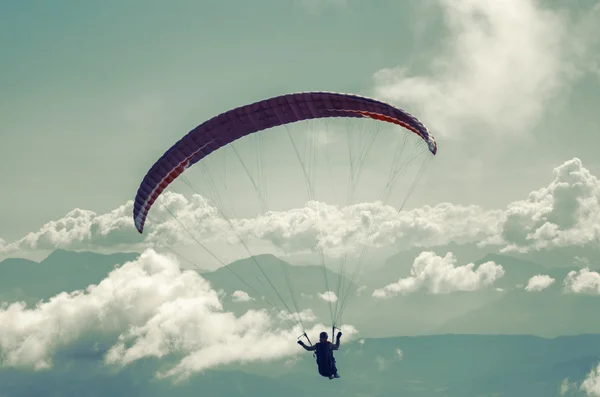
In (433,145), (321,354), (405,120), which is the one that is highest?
(405,120)

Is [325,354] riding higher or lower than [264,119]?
lower

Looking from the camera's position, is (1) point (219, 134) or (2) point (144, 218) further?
(2) point (144, 218)

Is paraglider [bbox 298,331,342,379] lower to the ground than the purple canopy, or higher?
lower

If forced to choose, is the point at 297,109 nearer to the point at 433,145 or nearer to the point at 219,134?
the point at 219,134

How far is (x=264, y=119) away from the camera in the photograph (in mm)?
29062

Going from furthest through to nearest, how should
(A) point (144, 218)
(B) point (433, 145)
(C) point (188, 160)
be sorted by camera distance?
(A) point (144, 218) < (C) point (188, 160) < (B) point (433, 145)

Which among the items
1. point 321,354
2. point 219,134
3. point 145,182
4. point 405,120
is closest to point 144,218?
point 145,182

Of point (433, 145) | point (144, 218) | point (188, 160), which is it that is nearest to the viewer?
point (433, 145)

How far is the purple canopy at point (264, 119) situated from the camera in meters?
28.0

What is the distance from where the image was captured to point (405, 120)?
95.0 ft

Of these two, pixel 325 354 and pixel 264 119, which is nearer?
pixel 325 354

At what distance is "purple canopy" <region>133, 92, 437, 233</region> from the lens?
28.0m

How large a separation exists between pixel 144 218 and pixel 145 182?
318cm

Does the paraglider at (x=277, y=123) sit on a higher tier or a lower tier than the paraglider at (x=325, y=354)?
higher
